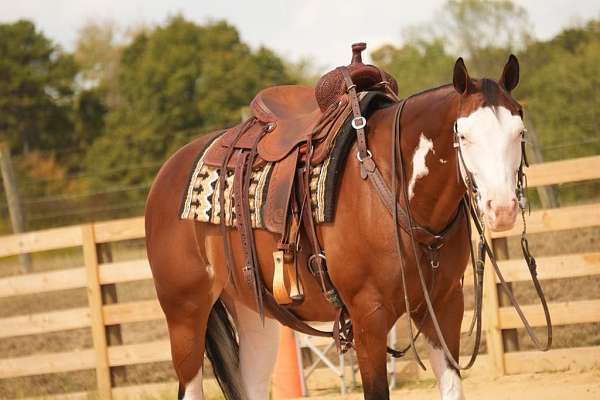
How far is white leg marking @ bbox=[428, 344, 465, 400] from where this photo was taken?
3.88 meters

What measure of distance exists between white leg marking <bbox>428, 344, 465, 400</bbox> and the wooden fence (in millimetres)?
2842

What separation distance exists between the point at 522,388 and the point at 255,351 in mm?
2230

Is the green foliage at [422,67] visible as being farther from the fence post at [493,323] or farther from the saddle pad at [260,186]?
the saddle pad at [260,186]

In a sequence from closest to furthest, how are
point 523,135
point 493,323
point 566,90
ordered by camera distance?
point 523,135
point 493,323
point 566,90

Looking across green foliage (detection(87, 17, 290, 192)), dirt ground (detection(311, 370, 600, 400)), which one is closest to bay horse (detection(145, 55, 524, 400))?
dirt ground (detection(311, 370, 600, 400))

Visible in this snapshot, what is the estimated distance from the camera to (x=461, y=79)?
335 centimetres

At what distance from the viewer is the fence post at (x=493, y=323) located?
6723 millimetres

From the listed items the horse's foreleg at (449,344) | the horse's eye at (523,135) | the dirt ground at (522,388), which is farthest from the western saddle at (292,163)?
the dirt ground at (522,388)

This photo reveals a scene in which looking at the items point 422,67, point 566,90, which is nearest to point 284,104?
point 566,90

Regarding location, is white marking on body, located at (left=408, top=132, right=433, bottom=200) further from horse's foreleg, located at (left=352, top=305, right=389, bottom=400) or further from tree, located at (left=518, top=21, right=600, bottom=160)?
tree, located at (left=518, top=21, right=600, bottom=160)

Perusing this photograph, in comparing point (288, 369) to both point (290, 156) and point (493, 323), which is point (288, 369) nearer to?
point (493, 323)

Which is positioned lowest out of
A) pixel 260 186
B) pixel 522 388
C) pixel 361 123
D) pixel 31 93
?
pixel 522 388

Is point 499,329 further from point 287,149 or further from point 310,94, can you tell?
point 287,149

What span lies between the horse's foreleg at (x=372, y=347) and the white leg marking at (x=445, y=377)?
0.30 meters
